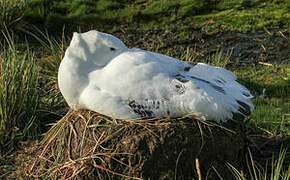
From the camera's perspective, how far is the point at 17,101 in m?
5.51

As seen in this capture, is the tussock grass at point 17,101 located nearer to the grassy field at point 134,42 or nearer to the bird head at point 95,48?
the grassy field at point 134,42

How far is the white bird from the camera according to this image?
4.16m

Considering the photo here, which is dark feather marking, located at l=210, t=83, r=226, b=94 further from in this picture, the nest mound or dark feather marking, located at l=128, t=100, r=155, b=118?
dark feather marking, located at l=128, t=100, r=155, b=118

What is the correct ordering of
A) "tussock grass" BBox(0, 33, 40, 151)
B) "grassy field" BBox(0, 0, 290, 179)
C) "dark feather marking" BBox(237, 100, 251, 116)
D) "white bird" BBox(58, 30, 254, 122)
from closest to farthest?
"white bird" BBox(58, 30, 254, 122) < "dark feather marking" BBox(237, 100, 251, 116) < "tussock grass" BBox(0, 33, 40, 151) < "grassy field" BBox(0, 0, 290, 179)

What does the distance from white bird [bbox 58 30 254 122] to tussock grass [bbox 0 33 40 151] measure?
1.21m

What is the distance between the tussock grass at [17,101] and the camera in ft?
17.8

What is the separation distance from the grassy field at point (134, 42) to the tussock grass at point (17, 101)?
0.5 inches

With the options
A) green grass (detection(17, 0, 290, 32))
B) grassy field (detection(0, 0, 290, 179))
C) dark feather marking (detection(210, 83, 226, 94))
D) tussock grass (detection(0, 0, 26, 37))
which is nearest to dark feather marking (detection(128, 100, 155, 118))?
dark feather marking (detection(210, 83, 226, 94))

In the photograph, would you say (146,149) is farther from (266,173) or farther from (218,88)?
(266,173)

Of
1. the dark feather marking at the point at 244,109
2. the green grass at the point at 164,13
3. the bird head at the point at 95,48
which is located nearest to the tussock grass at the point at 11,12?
the green grass at the point at 164,13

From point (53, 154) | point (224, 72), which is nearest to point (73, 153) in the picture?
point (53, 154)

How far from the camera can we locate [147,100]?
4.18 metres

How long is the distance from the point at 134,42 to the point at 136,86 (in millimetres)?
6202

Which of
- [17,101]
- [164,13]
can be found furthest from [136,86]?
[164,13]
